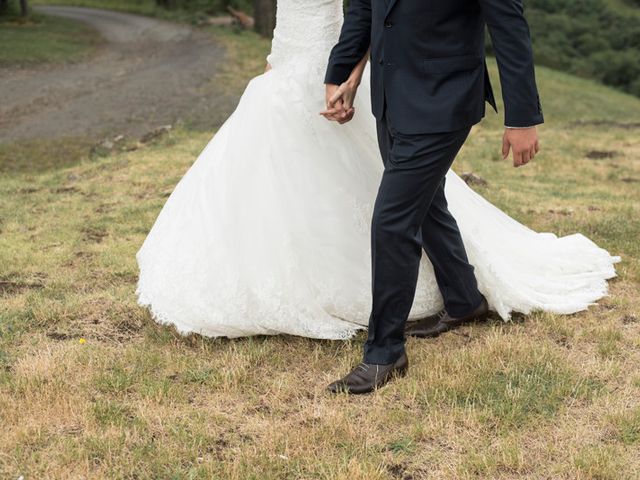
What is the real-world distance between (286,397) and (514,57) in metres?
1.86

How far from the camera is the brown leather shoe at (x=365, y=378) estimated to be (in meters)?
3.72

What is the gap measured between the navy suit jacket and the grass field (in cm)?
124

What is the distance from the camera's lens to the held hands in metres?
4.00

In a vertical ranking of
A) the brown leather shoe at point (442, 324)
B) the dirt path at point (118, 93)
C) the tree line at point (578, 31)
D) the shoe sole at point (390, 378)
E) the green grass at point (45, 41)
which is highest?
the shoe sole at point (390, 378)

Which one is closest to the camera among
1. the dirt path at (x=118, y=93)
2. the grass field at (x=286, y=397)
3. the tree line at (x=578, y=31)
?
the grass field at (x=286, y=397)

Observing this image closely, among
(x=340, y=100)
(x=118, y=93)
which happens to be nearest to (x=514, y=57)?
(x=340, y=100)

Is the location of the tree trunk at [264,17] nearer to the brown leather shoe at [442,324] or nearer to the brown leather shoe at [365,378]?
the brown leather shoe at [442,324]

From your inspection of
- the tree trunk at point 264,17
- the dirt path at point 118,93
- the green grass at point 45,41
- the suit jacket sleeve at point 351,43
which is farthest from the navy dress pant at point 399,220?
the tree trunk at point 264,17

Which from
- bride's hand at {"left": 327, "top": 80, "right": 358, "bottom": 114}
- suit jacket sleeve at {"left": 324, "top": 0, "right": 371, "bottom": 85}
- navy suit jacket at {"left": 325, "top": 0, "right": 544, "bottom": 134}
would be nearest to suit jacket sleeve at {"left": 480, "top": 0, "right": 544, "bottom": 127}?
navy suit jacket at {"left": 325, "top": 0, "right": 544, "bottom": 134}

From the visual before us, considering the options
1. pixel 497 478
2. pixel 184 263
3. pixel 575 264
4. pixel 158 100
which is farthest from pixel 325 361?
pixel 158 100

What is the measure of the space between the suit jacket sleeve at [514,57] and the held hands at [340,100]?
83 cm

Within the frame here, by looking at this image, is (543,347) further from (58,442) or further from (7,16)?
(7,16)

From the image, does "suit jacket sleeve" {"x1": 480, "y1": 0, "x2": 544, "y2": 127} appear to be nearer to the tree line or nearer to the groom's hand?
the groom's hand

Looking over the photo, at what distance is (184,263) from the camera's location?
447 cm
